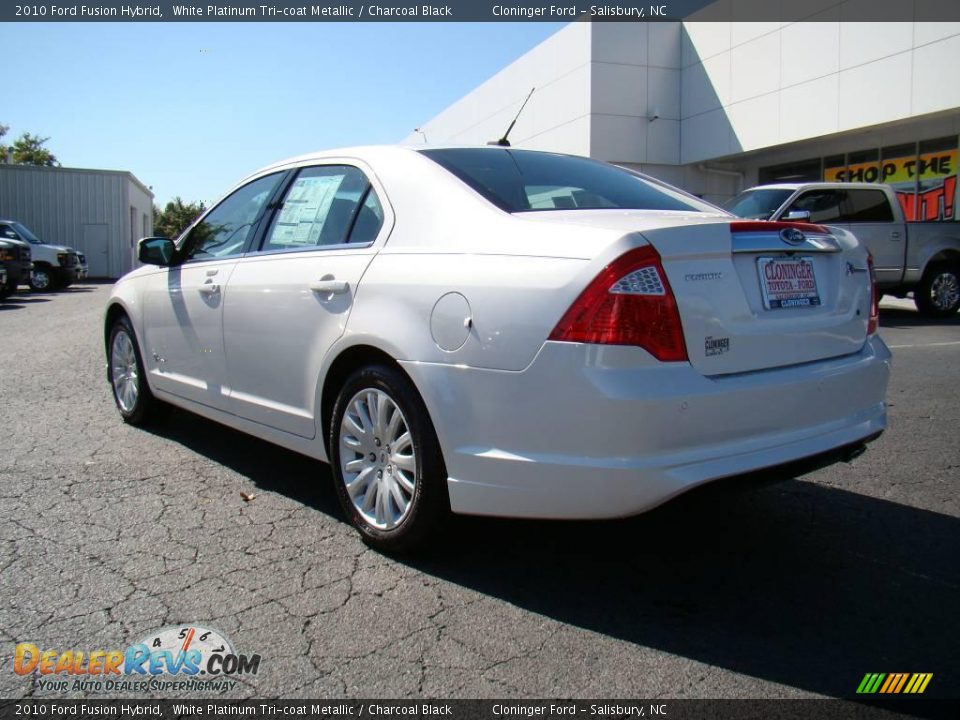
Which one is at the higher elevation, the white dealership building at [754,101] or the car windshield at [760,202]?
the white dealership building at [754,101]

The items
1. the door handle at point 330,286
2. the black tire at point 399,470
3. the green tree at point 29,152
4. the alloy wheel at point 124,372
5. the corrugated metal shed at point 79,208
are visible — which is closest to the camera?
the black tire at point 399,470

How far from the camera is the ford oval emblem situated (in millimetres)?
3016

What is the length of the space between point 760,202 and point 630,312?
34.3ft

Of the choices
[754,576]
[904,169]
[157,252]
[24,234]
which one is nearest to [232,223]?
[157,252]

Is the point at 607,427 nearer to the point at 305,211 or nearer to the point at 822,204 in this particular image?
the point at 305,211

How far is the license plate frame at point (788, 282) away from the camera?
2.92 metres

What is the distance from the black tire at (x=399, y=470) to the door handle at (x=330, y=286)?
359mm

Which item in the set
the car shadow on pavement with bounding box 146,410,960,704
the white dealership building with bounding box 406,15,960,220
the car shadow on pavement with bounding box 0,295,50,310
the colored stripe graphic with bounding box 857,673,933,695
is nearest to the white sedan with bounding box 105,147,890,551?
the car shadow on pavement with bounding box 146,410,960,704

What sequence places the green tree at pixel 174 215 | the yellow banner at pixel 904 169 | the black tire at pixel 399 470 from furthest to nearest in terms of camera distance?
the green tree at pixel 174 215 → the yellow banner at pixel 904 169 → the black tire at pixel 399 470

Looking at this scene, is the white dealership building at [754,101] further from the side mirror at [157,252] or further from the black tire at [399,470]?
the black tire at [399,470]

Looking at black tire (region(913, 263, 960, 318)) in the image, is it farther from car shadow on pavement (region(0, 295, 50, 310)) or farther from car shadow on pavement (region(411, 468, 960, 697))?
car shadow on pavement (region(0, 295, 50, 310))

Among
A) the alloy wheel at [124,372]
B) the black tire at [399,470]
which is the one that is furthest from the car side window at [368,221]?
the alloy wheel at [124,372]

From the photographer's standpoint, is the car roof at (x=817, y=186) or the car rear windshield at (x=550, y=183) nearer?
the car rear windshield at (x=550, y=183)

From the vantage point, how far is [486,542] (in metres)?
3.50
